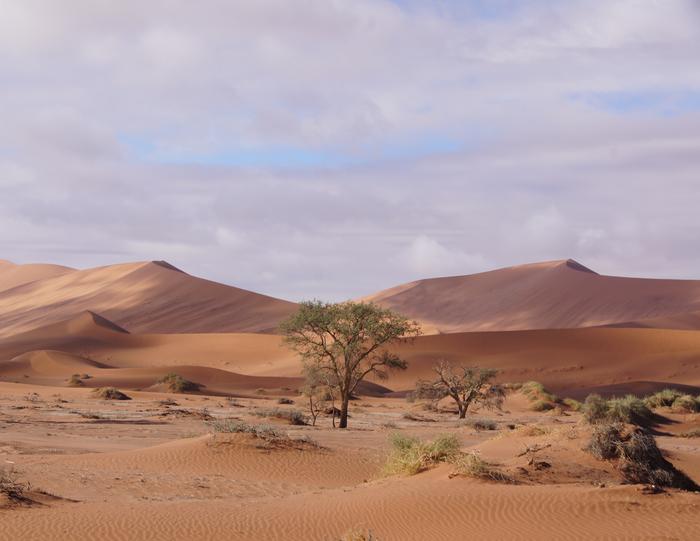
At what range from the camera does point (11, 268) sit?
177 metres

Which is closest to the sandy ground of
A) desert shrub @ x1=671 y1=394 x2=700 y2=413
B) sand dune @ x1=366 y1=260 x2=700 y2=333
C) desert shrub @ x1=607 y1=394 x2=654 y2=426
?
desert shrub @ x1=607 y1=394 x2=654 y2=426

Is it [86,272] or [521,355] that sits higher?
[86,272]

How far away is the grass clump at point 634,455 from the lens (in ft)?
47.4

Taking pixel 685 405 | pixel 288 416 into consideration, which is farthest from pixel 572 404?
pixel 288 416

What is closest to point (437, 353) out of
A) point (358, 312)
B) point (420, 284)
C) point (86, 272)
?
point (358, 312)

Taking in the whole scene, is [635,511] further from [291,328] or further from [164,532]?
[291,328]

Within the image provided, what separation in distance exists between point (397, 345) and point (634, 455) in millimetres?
52831

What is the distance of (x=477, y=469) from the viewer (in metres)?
13.4

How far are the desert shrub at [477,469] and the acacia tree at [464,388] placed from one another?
2434 centimetres

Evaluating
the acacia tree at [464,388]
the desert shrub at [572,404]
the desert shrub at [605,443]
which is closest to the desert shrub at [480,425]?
the acacia tree at [464,388]

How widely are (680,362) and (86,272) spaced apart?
102864mm

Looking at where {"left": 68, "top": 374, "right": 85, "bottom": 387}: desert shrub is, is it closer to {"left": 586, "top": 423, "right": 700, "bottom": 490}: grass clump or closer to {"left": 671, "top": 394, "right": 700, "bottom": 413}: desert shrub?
{"left": 671, "top": 394, "right": 700, "bottom": 413}: desert shrub

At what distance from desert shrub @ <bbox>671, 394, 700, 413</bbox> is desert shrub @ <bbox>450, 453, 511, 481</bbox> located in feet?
89.6

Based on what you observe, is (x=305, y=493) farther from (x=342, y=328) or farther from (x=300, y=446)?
(x=342, y=328)
